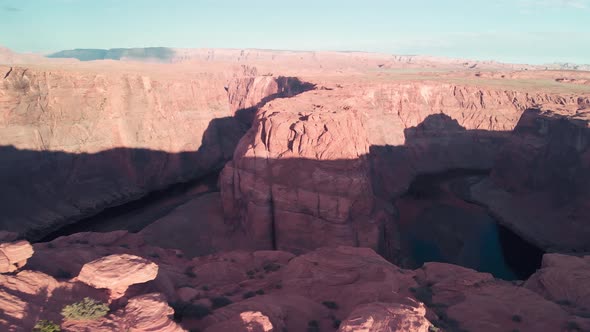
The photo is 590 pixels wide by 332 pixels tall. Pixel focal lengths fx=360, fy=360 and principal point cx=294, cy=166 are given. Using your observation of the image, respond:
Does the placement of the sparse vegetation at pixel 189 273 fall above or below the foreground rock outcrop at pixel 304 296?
below

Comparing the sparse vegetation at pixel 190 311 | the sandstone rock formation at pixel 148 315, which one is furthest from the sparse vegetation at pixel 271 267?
the sandstone rock formation at pixel 148 315

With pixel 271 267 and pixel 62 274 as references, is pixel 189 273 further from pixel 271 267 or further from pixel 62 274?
pixel 62 274

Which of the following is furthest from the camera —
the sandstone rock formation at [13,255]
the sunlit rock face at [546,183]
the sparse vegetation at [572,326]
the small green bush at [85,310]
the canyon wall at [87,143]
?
the canyon wall at [87,143]

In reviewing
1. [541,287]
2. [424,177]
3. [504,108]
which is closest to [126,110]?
[424,177]

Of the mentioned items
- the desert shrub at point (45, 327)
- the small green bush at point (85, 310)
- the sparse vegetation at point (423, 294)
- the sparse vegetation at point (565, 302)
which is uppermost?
the desert shrub at point (45, 327)

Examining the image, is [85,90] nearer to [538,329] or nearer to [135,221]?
[135,221]

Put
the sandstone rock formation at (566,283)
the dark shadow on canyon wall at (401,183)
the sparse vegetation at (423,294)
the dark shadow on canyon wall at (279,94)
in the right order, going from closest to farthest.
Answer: the sparse vegetation at (423,294) → the sandstone rock formation at (566,283) → the dark shadow on canyon wall at (401,183) → the dark shadow on canyon wall at (279,94)

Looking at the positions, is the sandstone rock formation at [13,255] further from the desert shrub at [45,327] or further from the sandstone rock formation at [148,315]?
the sandstone rock formation at [148,315]
